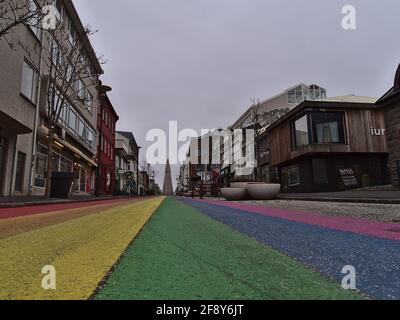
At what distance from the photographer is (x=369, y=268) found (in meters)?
1.48

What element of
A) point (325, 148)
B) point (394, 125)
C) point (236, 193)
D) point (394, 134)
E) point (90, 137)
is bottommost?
point (236, 193)

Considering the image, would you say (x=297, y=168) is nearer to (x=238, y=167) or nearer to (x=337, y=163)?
(x=337, y=163)

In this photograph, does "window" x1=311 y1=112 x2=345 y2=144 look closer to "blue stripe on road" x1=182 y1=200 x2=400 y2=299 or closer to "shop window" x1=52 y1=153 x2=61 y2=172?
"shop window" x1=52 y1=153 x2=61 y2=172

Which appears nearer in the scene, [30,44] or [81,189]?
[30,44]

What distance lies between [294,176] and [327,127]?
5.26 metres

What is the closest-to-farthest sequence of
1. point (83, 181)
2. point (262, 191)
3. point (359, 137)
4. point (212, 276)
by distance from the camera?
point (212, 276) < point (262, 191) < point (359, 137) < point (83, 181)

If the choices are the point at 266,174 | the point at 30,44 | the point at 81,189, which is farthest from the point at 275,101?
the point at 30,44

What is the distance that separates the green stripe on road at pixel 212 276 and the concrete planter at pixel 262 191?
34.2ft

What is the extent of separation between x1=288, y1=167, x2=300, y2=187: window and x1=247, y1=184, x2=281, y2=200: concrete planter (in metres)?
16.1

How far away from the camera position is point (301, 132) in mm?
27375

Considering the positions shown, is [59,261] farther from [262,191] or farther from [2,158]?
[2,158]

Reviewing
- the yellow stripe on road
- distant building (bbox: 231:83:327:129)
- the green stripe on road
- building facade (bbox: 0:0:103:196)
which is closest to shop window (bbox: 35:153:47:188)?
building facade (bbox: 0:0:103:196)

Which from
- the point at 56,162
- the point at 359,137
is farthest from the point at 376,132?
the point at 56,162

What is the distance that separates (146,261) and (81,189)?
27.8 m
